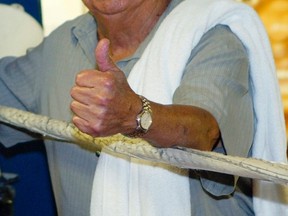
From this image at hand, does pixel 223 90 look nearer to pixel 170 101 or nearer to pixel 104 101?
pixel 170 101

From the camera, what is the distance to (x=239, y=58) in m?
0.97

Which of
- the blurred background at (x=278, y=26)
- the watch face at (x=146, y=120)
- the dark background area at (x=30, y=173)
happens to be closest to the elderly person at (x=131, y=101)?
the watch face at (x=146, y=120)

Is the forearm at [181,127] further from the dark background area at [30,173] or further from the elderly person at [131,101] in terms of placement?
the dark background area at [30,173]

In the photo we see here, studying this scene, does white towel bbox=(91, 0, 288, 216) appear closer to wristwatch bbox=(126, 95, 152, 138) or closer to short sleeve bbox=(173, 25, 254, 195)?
short sleeve bbox=(173, 25, 254, 195)

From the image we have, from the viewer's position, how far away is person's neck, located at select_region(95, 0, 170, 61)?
1.13m

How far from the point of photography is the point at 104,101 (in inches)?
28.9

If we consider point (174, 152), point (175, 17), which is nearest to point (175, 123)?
point (174, 152)

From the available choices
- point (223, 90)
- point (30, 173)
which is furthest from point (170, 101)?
point (30, 173)

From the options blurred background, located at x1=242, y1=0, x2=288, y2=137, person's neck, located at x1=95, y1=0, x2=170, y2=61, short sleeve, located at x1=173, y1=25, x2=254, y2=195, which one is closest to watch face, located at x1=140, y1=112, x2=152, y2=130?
short sleeve, located at x1=173, y1=25, x2=254, y2=195

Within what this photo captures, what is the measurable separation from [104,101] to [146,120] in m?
0.08

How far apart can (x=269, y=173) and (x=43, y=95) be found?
65cm

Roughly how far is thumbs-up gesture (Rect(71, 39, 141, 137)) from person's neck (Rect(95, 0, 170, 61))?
378 millimetres

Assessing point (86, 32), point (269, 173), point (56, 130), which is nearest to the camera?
point (269, 173)

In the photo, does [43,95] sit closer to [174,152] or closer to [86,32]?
[86,32]
